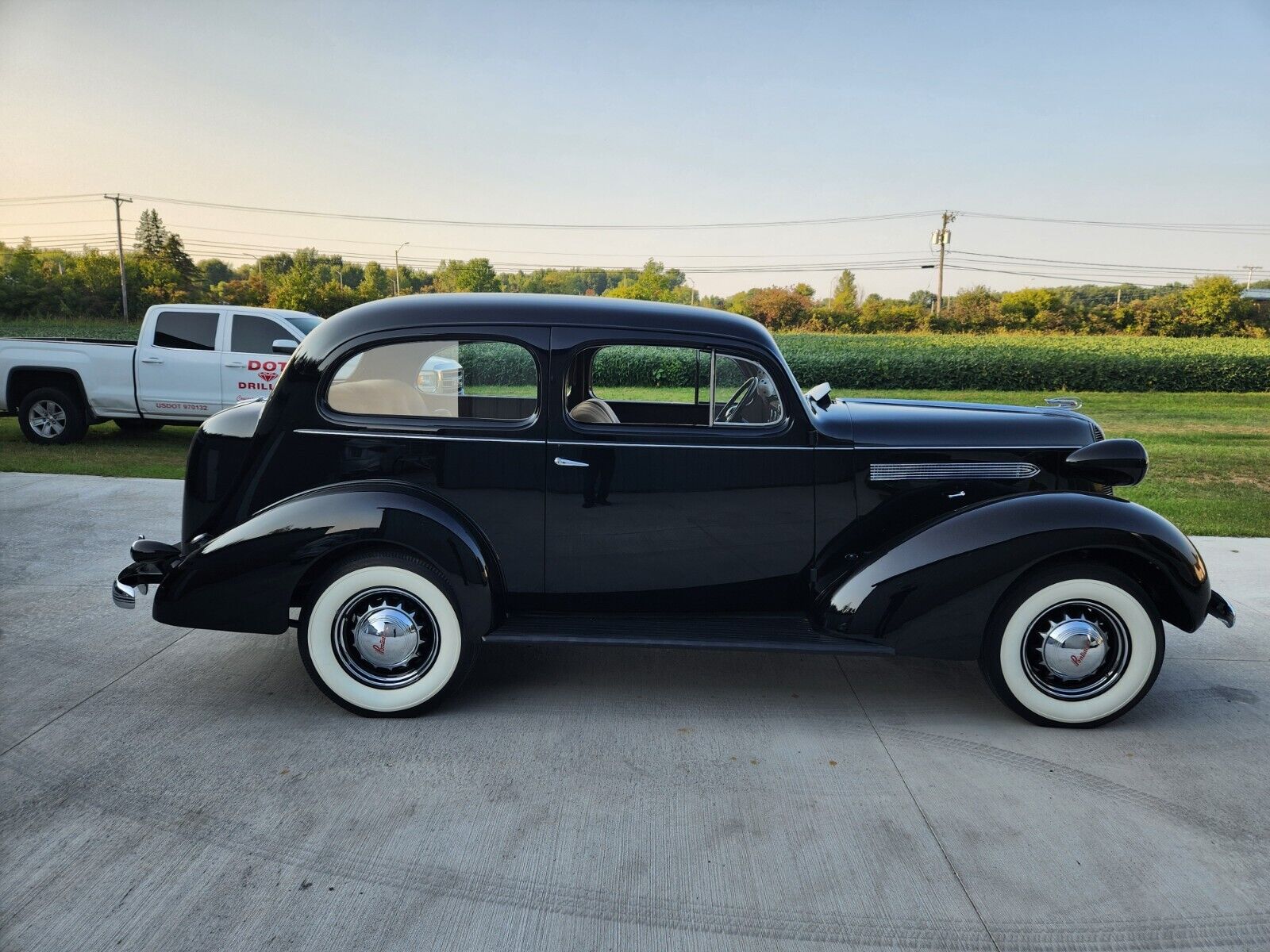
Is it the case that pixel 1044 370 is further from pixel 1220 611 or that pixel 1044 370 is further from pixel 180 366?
pixel 1220 611

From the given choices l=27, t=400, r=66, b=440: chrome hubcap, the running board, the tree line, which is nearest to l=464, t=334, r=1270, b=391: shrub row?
the tree line

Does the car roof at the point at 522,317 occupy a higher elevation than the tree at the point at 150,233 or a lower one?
lower

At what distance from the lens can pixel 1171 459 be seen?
38.5 ft

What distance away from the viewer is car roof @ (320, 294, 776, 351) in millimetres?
3896

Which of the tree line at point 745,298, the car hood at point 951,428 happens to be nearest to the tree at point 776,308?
the tree line at point 745,298

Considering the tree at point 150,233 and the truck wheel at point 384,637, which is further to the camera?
the tree at point 150,233

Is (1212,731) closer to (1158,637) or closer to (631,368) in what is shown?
(1158,637)

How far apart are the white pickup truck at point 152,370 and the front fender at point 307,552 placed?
7.95 meters

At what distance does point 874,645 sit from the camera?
12.1 ft

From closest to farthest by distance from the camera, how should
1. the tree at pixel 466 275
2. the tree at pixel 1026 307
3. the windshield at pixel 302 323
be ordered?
the windshield at pixel 302 323, the tree at pixel 1026 307, the tree at pixel 466 275

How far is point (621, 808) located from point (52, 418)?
37.5 feet

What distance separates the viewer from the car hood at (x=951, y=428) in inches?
156

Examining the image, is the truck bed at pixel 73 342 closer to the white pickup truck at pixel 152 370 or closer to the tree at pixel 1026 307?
the white pickup truck at pixel 152 370

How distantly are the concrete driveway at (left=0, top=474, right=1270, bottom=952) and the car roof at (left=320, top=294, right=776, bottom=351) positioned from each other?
67.5 inches
